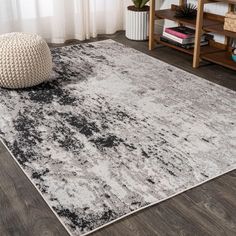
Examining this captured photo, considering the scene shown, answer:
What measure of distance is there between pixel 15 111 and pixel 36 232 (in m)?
1.10

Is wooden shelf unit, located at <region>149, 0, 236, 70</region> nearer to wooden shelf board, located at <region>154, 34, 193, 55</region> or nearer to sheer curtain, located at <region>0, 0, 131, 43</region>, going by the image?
wooden shelf board, located at <region>154, 34, 193, 55</region>

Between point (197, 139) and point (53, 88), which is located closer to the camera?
point (197, 139)

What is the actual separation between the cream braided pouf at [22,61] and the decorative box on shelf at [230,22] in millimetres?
1312

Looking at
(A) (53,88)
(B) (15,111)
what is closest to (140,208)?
(B) (15,111)

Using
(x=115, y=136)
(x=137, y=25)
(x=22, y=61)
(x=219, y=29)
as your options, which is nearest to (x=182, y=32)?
(x=219, y=29)

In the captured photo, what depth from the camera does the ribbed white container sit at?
385 cm

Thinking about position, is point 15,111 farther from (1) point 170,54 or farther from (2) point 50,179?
(1) point 170,54

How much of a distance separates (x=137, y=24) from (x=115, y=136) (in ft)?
6.39

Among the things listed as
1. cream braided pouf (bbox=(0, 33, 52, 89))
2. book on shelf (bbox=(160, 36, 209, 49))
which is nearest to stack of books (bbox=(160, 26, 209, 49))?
book on shelf (bbox=(160, 36, 209, 49))

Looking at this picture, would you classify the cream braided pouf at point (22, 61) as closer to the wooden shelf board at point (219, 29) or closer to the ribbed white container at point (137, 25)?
the wooden shelf board at point (219, 29)

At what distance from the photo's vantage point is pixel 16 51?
2607 millimetres

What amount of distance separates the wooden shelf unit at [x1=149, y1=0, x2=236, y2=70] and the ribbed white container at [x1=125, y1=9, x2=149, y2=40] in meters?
0.20

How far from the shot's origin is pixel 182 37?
3422 millimetres

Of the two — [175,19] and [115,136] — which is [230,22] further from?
[115,136]
